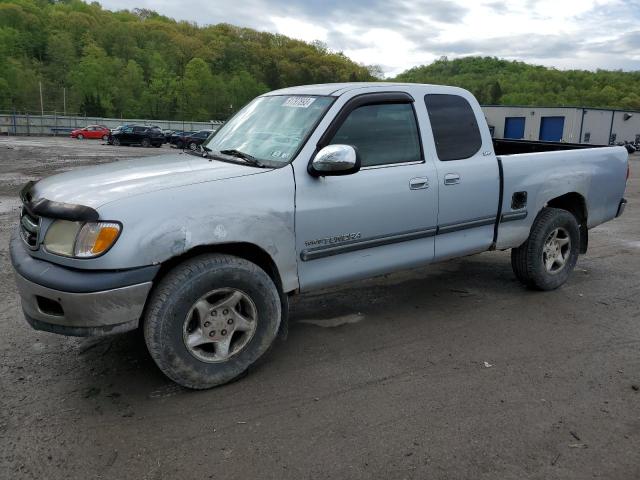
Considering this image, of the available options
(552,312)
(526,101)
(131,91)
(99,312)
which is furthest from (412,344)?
(526,101)

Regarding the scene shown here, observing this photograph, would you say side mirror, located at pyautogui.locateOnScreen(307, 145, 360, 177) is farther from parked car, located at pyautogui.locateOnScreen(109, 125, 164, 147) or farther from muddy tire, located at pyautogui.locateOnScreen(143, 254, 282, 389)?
parked car, located at pyautogui.locateOnScreen(109, 125, 164, 147)

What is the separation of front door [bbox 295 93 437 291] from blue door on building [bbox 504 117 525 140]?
57.1 m

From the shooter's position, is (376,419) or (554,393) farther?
(554,393)

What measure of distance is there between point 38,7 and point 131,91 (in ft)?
133

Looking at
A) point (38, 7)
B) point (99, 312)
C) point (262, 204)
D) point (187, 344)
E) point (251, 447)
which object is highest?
point (38, 7)

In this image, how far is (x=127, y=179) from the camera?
3371mm

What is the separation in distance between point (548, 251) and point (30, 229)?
14.6ft

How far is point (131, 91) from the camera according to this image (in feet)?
364

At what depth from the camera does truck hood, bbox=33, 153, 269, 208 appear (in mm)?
3107

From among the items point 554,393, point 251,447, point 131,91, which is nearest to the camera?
point 251,447

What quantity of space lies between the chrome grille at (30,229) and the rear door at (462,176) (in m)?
2.82

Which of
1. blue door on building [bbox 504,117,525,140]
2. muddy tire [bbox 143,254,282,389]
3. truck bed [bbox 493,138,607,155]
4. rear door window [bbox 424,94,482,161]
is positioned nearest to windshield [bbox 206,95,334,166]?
muddy tire [bbox 143,254,282,389]

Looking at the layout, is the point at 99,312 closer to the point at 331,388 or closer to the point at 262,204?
the point at 262,204

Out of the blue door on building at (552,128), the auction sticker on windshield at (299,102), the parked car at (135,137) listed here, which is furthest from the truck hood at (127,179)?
the blue door on building at (552,128)
